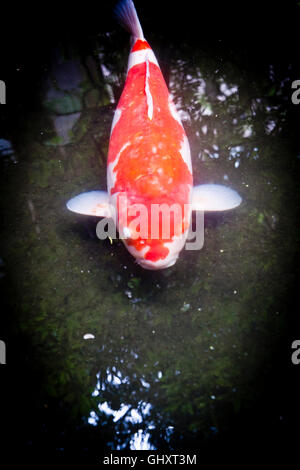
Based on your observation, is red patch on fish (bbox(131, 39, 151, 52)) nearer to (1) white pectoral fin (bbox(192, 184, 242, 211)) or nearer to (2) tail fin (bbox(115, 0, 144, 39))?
(2) tail fin (bbox(115, 0, 144, 39))

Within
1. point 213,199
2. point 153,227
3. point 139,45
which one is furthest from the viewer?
point 139,45

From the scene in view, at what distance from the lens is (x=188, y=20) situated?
61.9 inches

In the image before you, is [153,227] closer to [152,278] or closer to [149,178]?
[149,178]

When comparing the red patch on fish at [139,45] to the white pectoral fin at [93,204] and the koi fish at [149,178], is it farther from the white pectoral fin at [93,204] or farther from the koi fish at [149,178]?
the white pectoral fin at [93,204]

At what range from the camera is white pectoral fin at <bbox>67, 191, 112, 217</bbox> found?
44.4 inches

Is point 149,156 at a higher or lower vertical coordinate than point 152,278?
higher

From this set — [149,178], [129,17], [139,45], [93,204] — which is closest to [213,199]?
[149,178]

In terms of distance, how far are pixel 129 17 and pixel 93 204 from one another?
947mm

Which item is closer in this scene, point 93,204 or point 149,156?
point 149,156

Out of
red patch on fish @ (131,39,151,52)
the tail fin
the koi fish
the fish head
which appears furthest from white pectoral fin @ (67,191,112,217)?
the tail fin

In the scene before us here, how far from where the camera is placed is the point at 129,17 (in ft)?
4.62

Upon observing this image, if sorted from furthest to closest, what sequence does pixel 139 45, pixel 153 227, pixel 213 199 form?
pixel 139 45 < pixel 213 199 < pixel 153 227

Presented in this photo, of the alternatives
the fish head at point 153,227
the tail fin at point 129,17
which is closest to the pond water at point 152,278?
the tail fin at point 129,17

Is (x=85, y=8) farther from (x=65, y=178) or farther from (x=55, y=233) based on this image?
(x=55, y=233)
